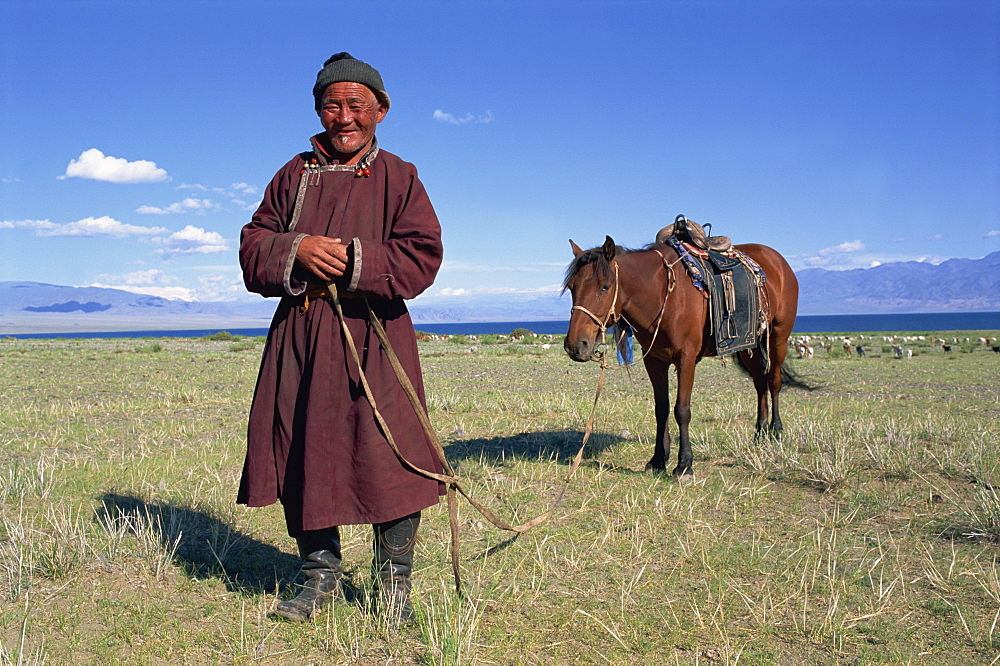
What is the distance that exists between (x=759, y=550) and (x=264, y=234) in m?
3.25

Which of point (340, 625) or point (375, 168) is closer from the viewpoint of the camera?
point (340, 625)

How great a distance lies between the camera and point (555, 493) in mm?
5285

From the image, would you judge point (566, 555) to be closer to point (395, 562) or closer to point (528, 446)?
point (395, 562)

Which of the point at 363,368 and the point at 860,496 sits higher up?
the point at 363,368

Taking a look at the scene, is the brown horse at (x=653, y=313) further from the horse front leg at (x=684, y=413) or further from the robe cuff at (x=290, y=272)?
the robe cuff at (x=290, y=272)

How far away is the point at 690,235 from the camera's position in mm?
6484

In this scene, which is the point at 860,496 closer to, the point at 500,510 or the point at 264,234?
the point at 500,510

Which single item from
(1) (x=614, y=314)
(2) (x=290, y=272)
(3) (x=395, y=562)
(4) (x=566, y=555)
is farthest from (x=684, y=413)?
(2) (x=290, y=272)

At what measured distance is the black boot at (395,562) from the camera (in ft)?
10.3

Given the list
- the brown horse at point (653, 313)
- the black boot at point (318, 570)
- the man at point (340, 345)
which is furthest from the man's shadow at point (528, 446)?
the man at point (340, 345)

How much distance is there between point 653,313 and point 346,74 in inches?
134

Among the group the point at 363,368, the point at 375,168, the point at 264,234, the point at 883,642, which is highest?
the point at 375,168

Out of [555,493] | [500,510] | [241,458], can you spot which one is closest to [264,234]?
[500,510]

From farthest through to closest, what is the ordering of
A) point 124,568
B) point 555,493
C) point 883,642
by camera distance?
1. point 555,493
2. point 124,568
3. point 883,642
